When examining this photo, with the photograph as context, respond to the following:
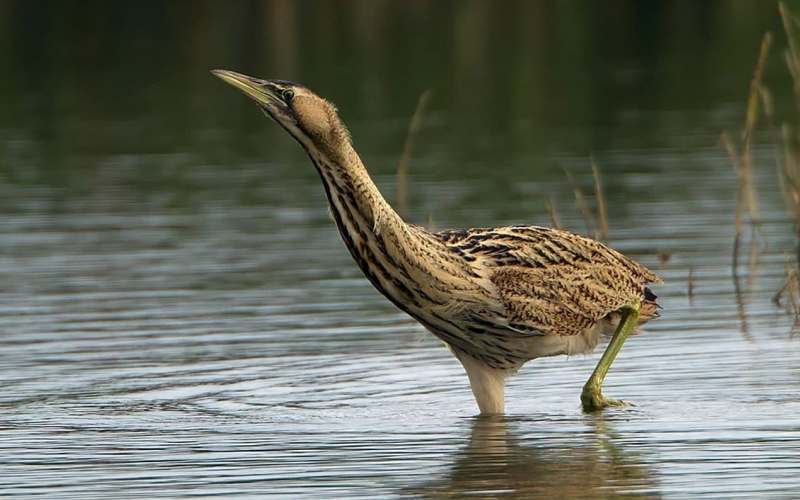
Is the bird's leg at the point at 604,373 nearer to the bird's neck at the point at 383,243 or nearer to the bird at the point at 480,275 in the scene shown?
the bird at the point at 480,275

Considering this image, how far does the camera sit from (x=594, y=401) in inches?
441

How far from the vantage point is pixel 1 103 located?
32625 millimetres

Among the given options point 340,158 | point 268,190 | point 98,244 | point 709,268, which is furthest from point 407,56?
point 340,158

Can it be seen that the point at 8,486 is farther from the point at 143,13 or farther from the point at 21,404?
the point at 143,13

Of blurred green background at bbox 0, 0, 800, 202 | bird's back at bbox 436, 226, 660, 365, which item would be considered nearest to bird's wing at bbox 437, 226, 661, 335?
bird's back at bbox 436, 226, 660, 365

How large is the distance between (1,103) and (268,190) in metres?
12.4

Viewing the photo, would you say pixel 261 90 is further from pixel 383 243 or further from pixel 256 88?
pixel 383 243

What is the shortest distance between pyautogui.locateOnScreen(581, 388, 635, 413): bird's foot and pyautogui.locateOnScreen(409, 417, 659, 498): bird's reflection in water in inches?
15.2

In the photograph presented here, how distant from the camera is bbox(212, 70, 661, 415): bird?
32.9 ft

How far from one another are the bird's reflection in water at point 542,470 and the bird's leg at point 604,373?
398 mm

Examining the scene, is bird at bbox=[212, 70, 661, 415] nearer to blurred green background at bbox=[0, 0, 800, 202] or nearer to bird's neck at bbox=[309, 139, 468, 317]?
bird's neck at bbox=[309, 139, 468, 317]

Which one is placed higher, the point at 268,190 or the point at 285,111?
the point at 285,111

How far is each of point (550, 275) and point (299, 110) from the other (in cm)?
190

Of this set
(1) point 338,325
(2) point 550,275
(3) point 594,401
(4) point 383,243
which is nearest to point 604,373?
(3) point 594,401
